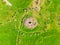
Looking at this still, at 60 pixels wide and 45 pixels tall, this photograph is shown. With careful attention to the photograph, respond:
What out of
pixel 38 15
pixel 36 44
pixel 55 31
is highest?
pixel 38 15

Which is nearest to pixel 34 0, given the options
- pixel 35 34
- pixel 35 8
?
pixel 35 8

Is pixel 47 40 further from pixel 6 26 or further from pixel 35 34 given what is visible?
pixel 6 26

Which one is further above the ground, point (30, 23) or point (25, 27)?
point (30, 23)
